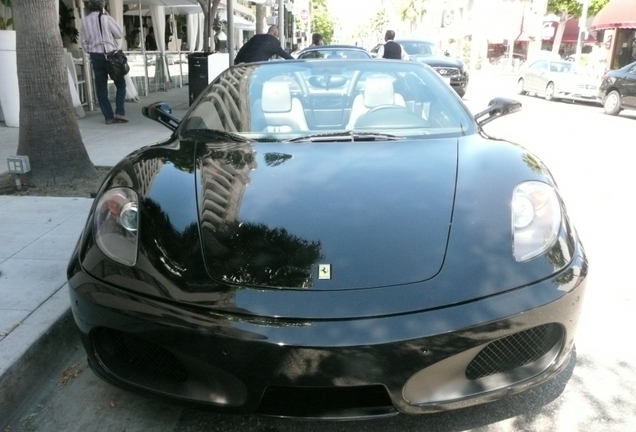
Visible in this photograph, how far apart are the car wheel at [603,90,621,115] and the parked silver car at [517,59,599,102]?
2.59 metres

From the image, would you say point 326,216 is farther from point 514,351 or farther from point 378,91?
point 378,91

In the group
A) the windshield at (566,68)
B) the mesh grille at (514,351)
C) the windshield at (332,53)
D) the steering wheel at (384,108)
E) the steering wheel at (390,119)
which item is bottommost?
the windshield at (566,68)

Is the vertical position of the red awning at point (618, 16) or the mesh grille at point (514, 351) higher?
the red awning at point (618, 16)

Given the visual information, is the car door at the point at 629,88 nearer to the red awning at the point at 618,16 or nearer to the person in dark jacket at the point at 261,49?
the person in dark jacket at the point at 261,49

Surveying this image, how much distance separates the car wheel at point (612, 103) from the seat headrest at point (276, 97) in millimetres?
12640

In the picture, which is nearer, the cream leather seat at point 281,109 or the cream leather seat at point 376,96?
the cream leather seat at point 281,109

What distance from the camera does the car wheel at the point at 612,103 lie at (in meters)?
13.9

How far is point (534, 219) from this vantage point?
229cm

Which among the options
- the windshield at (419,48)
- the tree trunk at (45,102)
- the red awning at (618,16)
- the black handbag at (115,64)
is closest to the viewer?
the tree trunk at (45,102)

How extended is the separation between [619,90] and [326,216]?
13874mm

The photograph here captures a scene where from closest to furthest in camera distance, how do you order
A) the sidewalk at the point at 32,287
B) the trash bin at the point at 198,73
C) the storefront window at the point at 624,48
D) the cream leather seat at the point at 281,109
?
the sidewalk at the point at 32,287 → the cream leather seat at the point at 281,109 → the trash bin at the point at 198,73 → the storefront window at the point at 624,48

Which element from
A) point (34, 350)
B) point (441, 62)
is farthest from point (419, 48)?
point (34, 350)

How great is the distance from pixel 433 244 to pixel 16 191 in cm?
472

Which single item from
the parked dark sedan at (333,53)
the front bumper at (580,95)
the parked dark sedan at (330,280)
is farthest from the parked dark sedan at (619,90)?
the parked dark sedan at (330,280)
